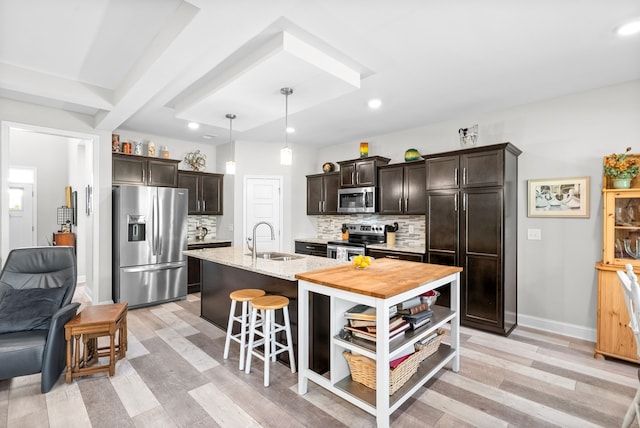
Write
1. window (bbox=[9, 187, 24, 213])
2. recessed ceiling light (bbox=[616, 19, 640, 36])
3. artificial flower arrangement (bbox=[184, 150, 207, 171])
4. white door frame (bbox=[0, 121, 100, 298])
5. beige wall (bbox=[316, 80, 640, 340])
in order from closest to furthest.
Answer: recessed ceiling light (bbox=[616, 19, 640, 36])
beige wall (bbox=[316, 80, 640, 340])
white door frame (bbox=[0, 121, 100, 298])
artificial flower arrangement (bbox=[184, 150, 207, 171])
window (bbox=[9, 187, 24, 213])

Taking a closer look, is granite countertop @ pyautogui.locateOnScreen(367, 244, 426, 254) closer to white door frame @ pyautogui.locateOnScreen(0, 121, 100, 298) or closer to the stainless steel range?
the stainless steel range

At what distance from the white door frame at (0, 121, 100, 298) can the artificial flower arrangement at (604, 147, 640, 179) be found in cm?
604

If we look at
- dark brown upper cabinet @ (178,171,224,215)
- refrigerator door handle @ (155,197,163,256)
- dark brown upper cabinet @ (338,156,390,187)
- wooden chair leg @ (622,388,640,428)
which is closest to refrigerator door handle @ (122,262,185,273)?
refrigerator door handle @ (155,197,163,256)

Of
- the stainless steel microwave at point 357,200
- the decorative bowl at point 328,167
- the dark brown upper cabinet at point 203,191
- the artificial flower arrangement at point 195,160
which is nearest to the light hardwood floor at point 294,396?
the stainless steel microwave at point 357,200

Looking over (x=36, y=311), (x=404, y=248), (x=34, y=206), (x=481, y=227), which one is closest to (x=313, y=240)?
(x=404, y=248)

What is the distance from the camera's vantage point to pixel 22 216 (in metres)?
6.48

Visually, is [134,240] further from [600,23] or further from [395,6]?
[600,23]

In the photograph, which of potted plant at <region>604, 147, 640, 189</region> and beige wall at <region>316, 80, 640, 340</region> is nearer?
potted plant at <region>604, 147, 640, 189</region>

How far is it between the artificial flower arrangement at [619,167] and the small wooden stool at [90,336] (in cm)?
466

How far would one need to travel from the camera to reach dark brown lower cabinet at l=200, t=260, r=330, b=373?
2.60 metres

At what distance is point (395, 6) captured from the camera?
2033 millimetres

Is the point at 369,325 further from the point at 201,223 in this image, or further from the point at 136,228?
the point at 201,223

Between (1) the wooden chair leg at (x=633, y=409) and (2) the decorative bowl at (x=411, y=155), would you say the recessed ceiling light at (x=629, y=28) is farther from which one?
(2) the decorative bowl at (x=411, y=155)

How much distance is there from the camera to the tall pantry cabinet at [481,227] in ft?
11.4
